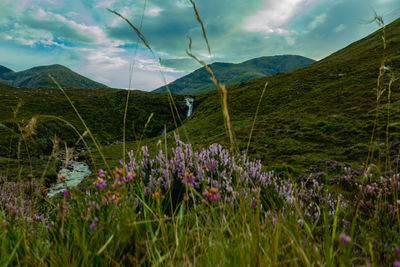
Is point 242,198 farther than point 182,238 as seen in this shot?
Yes

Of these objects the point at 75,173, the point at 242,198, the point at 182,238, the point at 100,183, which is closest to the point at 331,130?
the point at 242,198

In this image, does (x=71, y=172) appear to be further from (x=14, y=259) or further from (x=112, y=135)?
(x=112, y=135)

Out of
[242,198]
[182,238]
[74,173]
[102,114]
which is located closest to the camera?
[182,238]

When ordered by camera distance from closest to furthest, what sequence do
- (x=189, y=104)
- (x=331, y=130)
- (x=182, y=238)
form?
(x=182, y=238)
(x=331, y=130)
(x=189, y=104)

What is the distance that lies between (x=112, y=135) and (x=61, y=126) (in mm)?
8481

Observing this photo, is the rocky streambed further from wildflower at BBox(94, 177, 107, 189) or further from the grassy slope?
wildflower at BBox(94, 177, 107, 189)

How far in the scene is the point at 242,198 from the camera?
9.01ft

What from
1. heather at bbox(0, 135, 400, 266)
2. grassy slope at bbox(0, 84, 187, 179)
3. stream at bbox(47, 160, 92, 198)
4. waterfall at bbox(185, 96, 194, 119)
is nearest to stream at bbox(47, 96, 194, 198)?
stream at bbox(47, 160, 92, 198)

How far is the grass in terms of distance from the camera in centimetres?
184

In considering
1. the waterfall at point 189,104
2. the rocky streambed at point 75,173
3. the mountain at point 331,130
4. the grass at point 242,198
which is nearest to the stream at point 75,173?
the rocky streambed at point 75,173

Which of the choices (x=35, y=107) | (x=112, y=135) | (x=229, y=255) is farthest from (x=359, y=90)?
(x=35, y=107)

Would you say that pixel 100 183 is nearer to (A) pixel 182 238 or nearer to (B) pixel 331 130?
(A) pixel 182 238

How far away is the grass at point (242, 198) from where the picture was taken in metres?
1.84

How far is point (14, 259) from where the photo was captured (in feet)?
6.42
